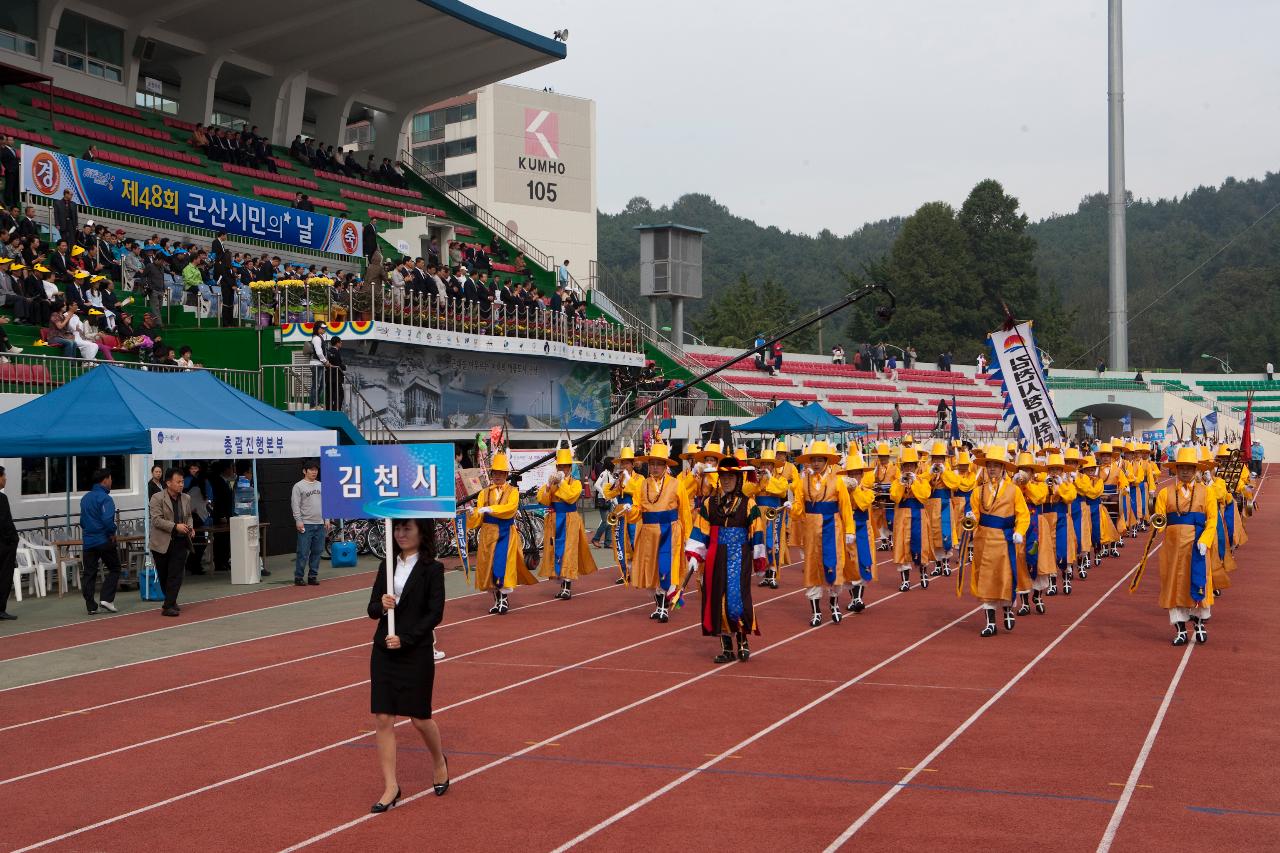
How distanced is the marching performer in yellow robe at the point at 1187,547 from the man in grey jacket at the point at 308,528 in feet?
35.1

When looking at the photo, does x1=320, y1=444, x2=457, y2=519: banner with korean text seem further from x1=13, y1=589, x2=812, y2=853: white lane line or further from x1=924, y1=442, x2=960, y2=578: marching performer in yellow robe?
x1=924, y1=442, x2=960, y2=578: marching performer in yellow robe

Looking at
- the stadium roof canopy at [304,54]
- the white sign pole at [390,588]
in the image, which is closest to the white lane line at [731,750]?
the white sign pole at [390,588]

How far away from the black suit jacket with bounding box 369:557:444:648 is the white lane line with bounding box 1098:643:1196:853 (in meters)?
3.74

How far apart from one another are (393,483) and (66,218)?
18880mm

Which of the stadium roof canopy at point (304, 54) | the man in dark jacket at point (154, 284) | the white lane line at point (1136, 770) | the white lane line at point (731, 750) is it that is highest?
the stadium roof canopy at point (304, 54)

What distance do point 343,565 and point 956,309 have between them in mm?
68482

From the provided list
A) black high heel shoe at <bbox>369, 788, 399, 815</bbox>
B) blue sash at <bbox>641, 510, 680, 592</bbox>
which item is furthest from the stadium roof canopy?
black high heel shoe at <bbox>369, 788, 399, 815</bbox>

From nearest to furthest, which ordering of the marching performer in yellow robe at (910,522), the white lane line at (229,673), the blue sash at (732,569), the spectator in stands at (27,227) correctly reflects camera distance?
the white lane line at (229,673), the blue sash at (732,569), the marching performer in yellow robe at (910,522), the spectator in stands at (27,227)

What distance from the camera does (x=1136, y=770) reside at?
309 inches

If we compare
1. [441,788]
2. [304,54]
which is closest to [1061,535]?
[441,788]

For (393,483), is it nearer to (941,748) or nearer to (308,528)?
(941,748)

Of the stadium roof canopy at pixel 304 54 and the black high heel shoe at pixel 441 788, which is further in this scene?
the stadium roof canopy at pixel 304 54

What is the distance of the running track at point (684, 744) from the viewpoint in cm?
688

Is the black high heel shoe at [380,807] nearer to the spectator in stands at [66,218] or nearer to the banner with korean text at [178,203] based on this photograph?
the spectator in stands at [66,218]
